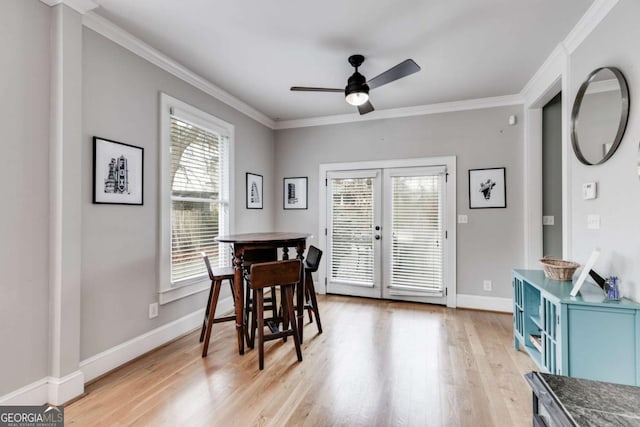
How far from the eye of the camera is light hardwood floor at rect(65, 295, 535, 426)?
6.01 feet

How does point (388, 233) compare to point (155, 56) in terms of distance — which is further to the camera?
point (388, 233)

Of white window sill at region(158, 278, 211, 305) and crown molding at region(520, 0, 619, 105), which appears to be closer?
crown molding at region(520, 0, 619, 105)

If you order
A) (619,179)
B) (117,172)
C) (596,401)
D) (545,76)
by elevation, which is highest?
(545,76)

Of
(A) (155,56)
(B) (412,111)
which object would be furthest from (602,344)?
(A) (155,56)

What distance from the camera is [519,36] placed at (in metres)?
2.49

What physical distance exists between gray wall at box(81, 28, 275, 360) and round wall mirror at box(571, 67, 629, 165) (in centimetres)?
349

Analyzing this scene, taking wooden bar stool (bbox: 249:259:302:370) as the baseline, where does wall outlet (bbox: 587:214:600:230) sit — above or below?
above

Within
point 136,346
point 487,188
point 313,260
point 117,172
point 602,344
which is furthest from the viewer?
point 487,188

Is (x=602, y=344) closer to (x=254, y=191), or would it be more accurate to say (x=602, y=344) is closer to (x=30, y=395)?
(x=30, y=395)

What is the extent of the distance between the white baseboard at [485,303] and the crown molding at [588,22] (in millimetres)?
2770

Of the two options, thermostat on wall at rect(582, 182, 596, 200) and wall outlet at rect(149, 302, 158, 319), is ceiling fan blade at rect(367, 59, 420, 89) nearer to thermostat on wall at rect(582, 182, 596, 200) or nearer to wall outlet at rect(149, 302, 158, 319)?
thermostat on wall at rect(582, 182, 596, 200)

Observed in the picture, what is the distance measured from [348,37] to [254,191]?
246 cm

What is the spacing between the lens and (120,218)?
8.00 ft

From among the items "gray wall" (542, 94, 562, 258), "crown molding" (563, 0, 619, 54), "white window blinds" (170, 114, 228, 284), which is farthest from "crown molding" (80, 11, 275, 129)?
"gray wall" (542, 94, 562, 258)
